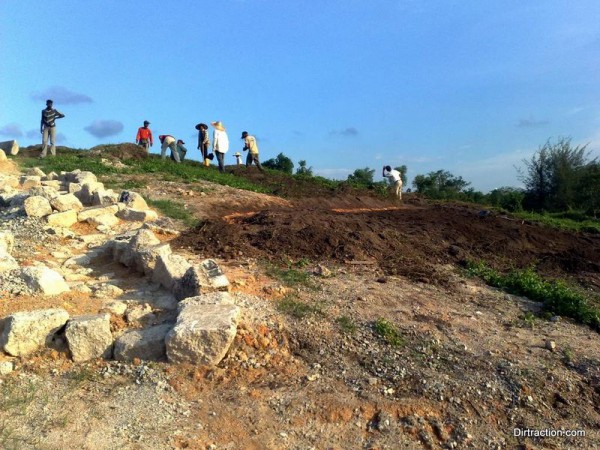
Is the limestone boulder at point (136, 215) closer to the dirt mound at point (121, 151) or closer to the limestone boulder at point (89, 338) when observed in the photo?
the limestone boulder at point (89, 338)

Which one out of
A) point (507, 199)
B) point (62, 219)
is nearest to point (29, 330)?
point (62, 219)

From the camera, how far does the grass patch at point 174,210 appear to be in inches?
344

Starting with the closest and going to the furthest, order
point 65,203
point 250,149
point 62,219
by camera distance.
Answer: point 62,219, point 65,203, point 250,149

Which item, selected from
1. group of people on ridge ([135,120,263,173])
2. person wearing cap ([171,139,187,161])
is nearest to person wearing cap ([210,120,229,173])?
group of people on ridge ([135,120,263,173])

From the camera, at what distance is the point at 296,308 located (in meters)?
4.98

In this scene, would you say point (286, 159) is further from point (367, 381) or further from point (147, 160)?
point (367, 381)

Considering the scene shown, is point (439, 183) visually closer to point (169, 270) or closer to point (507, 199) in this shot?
point (507, 199)

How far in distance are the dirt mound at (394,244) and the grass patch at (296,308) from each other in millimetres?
1630

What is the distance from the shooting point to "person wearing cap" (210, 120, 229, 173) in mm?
15203

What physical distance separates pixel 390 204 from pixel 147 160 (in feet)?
25.2

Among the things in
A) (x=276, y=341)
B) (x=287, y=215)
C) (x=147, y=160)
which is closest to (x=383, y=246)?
(x=287, y=215)

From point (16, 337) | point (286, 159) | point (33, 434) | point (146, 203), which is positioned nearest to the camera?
point (33, 434)

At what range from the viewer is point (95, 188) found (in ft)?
30.8

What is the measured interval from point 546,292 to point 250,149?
1246cm
